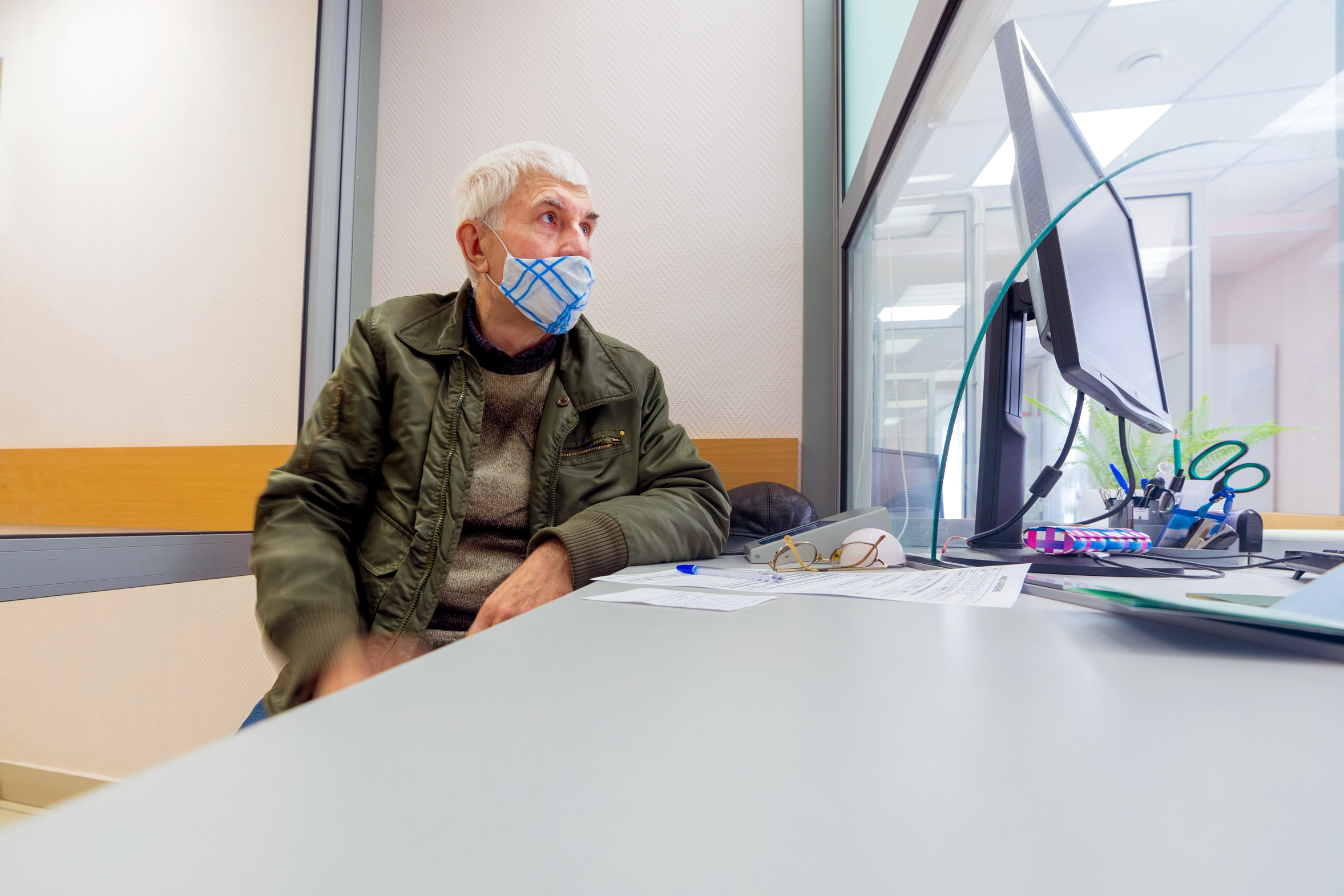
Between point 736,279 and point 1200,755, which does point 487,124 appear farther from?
point 1200,755

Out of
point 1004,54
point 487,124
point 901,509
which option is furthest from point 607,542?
point 487,124

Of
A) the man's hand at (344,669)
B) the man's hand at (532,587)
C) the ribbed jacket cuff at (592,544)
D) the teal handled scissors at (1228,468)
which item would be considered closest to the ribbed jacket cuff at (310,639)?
the man's hand at (344,669)

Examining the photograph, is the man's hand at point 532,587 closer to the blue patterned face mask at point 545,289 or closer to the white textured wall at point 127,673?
the blue patterned face mask at point 545,289

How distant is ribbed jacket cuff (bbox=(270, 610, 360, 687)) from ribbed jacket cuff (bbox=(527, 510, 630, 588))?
238mm

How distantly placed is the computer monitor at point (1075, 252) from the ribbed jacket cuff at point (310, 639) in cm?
77

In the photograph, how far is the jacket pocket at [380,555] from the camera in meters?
0.97

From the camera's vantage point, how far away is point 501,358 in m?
1.12

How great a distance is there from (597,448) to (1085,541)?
0.69 metres

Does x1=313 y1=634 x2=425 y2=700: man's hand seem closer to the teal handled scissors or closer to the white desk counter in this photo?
the white desk counter

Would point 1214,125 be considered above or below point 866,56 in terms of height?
below

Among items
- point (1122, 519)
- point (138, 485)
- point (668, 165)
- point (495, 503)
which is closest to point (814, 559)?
point (1122, 519)

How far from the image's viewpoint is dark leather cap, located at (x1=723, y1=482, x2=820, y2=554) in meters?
1.21

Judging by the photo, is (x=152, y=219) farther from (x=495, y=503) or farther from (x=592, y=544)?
(x=592, y=544)

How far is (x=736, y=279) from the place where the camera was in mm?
1637
